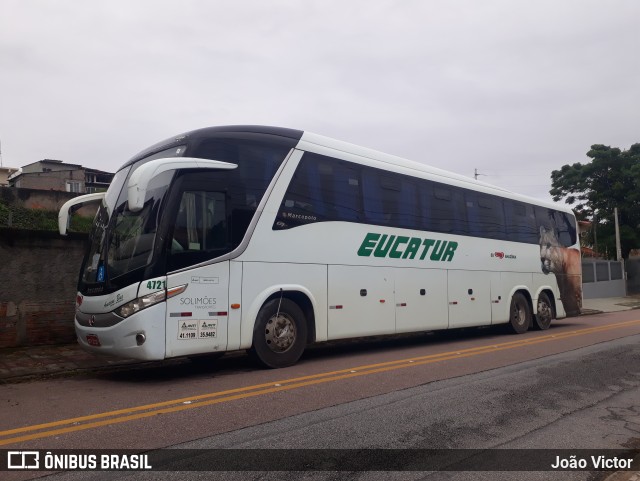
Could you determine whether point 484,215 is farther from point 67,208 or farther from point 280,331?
point 67,208

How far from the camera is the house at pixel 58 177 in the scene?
42.1 meters

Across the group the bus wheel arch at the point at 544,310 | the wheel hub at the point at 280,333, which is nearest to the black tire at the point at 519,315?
the bus wheel arch at the point at 544,310

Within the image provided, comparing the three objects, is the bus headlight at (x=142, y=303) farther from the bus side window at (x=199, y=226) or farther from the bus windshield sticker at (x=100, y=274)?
the bus windshield sticker at (x=100, y=274)

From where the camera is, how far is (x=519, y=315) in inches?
572

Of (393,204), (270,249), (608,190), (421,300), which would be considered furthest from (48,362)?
(608,190)

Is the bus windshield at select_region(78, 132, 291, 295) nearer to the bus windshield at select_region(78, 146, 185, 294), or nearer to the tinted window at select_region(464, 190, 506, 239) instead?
the bus windshield at select_region(78, 146, 185, 294)

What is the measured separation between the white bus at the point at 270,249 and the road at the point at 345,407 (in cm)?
70

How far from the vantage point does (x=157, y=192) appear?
7551 millimetres

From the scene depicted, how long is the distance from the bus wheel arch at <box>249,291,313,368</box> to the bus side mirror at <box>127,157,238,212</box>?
222 centimetres

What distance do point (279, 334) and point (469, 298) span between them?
578 cm

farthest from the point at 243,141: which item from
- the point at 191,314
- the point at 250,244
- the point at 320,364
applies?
the point at 320,364

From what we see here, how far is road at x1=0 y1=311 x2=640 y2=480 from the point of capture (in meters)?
4.85

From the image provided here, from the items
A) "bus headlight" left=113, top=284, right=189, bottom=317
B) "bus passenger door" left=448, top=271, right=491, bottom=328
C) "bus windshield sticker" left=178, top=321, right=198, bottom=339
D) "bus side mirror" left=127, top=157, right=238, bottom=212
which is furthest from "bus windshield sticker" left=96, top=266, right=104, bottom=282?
"bus passenger door" left=448, top=271, right=491, bottom=328

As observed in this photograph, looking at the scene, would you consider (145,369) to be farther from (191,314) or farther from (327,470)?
(327,470)
